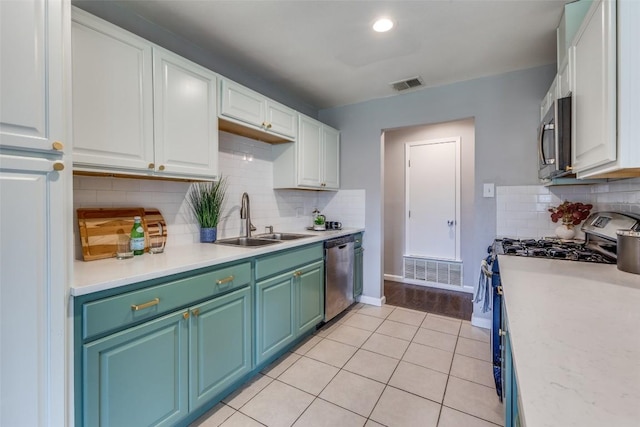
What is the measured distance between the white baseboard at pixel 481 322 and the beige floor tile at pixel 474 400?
3.32ft

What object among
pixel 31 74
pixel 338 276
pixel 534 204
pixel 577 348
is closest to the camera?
pixel 577 348

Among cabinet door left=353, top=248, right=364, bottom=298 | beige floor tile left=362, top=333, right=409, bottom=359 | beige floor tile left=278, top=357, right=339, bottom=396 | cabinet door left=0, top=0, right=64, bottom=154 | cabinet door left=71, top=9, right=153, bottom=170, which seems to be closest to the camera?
cabinet door left=0, top=0, right=64, bottom=154

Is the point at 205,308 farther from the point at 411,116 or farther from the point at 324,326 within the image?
the point at 411,116

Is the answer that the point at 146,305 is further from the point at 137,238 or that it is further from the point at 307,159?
the point at 307,159

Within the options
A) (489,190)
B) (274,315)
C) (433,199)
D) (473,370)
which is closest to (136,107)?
(274,315)

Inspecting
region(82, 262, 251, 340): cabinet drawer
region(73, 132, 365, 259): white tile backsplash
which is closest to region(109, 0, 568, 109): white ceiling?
region(73, 132, 365, 259): white tile backsplash

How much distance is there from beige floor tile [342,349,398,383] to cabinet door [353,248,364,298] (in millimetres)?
1019

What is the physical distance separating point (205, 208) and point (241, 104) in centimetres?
84

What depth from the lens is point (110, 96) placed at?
147cm

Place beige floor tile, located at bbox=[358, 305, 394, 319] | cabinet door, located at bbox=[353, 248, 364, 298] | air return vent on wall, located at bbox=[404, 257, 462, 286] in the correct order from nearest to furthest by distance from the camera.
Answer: beige floor tile, located at bbox=[358, 305, 394, 319] → cabinet door, located at bbox=[353, 248, 364, 298] → air return vent on wall, located at bbox=[404, 257, 462, 286]

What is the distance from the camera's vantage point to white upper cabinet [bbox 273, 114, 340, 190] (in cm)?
288

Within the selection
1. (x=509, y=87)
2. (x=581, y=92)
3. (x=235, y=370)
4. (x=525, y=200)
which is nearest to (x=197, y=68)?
(x=235, y=370)

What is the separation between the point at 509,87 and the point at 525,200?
1.05m

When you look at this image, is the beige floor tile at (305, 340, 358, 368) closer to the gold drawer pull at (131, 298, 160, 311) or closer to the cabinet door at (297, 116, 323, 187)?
the gold drawer pull at (131, 298, 160, 311)
